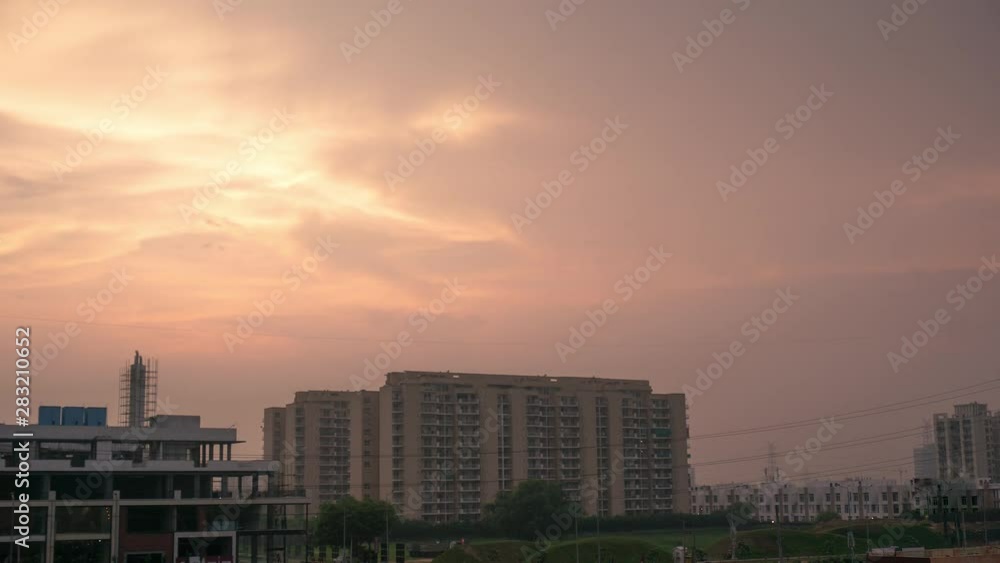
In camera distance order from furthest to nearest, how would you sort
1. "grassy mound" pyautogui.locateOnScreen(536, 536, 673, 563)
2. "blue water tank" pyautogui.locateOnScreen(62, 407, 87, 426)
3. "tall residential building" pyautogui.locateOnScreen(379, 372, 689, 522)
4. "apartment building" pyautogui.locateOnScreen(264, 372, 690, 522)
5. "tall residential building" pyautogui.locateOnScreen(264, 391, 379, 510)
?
"tall residential building" pyautogui.locateOnScreen(264, 391, 379, 510) < "apartment building" pyautogui.locateOnScreen(264, 372, 690, 522) < "tall residential building" pyautogui.locateOnScreen(379, 372, 689, 522) < "grassy mound" pyautogui.locateOnScreen(536, 536, 673, 563) < "blue water tank" pyautogui.locateOnScreen(62, 407, 87, 426)

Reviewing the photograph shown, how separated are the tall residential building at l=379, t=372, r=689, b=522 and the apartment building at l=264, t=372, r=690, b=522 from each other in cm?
15

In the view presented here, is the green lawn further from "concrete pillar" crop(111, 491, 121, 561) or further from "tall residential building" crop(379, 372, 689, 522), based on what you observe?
"tall residential building" crop(379, 372, 689, 522)

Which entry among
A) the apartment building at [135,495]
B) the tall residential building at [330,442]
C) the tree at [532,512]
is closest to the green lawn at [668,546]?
the tree at [532,512]

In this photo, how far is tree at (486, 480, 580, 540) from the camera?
116812 mm

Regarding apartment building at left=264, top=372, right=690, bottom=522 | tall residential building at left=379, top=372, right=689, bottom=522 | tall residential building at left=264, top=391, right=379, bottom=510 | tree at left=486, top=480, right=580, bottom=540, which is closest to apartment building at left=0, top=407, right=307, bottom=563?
tree at left=486, top=480, right=580, bottom=540

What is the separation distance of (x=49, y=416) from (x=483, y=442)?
85.3 m

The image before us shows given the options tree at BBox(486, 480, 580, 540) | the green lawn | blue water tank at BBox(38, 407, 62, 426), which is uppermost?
blue water tank at BBox(38, 407, 62, 426)

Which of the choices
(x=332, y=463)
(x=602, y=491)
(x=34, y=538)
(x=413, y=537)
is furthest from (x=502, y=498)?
(x=34, y=538)

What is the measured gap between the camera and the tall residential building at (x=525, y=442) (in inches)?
5610

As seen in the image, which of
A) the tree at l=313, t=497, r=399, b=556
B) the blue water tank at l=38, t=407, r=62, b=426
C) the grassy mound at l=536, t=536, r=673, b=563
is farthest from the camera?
the tree at l=313, t=497, r=399, b=556

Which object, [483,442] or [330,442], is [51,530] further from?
[330,442]

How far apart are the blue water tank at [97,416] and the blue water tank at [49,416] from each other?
5.78 feet

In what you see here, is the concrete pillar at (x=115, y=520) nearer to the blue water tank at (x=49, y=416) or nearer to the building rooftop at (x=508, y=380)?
the blue water tank at (x=49, y=416)

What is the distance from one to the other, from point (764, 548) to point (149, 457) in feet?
182
